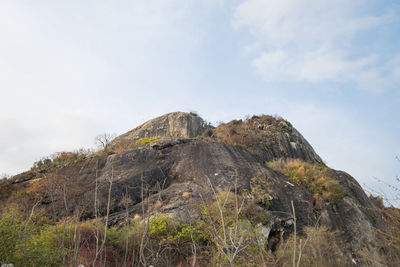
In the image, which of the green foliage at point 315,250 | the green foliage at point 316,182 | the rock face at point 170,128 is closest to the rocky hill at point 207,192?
the green foliage at point 316,182

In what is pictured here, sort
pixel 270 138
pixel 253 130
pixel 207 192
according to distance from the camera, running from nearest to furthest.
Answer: pixel 207 192
pixel 270 138
pixel 253 130

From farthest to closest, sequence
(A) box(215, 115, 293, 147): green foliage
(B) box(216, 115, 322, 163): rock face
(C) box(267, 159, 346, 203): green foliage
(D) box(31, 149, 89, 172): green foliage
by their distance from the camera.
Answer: (A) box(215, 115, 293, 147): green foliage < (B) box(216, 115, 322, 163): rock face < (D) box(31, 149, 89, 172): green foliage < (C) box(267, 159, 346, 203): green foliage

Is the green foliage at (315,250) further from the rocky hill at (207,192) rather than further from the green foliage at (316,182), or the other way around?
the green foliage at (316,182)

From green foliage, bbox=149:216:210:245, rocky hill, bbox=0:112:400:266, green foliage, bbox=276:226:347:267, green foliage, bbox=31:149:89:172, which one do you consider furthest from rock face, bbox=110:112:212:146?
green foliage, bbox=149:216:210:245

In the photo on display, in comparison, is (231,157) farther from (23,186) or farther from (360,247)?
(23,186)

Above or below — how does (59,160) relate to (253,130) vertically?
below

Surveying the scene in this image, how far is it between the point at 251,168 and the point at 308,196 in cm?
342

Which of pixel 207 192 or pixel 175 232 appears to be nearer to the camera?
pixel 175 232

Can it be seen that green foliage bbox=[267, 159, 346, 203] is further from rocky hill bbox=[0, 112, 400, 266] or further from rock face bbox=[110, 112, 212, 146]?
rock face bbox=[110, 112, 212, 146]

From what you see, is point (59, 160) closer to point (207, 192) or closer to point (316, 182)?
point (207, 192)

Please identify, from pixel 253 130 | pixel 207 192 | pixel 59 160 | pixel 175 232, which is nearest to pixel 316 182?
pixel 207 192

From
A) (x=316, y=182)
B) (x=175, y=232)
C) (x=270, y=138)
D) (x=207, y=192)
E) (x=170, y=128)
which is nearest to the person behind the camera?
(x=175, y=232)

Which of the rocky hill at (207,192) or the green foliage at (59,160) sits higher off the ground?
the green foliage at (59,160)

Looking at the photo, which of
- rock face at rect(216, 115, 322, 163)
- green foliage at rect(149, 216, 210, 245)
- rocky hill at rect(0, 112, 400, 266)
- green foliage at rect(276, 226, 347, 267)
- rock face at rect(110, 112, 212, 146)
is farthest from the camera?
rock face at rect(110, 112, 212, 146)
